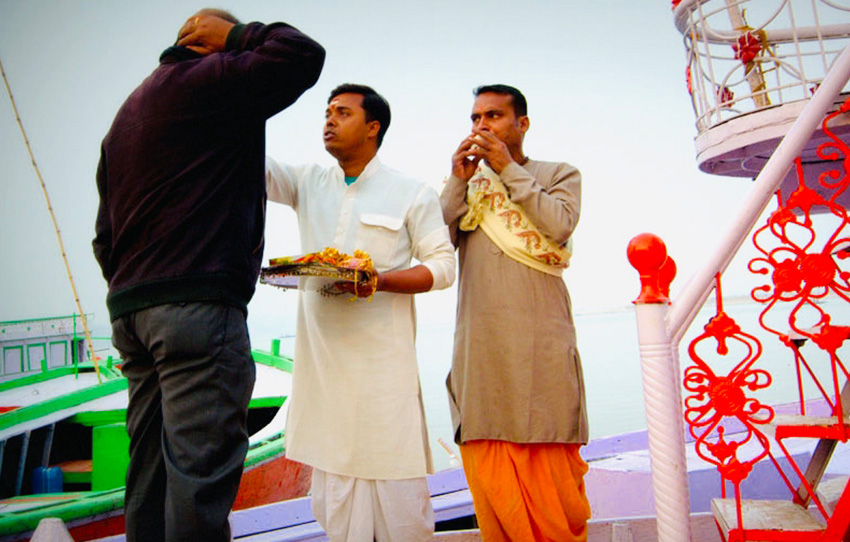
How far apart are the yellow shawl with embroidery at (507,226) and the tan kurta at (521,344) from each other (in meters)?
0.04

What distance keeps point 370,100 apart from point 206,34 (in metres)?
0.64

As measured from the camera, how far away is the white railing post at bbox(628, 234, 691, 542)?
1.48m

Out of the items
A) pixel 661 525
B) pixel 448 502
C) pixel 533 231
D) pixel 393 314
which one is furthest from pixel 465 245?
pixel 448 502

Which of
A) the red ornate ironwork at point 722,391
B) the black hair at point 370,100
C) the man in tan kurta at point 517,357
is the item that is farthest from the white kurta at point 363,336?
the red ornate ironwork at point 722,391

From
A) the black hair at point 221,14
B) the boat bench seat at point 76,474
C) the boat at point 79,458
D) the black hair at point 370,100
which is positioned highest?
the black hair at point 221,14

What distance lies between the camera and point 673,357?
1.51m

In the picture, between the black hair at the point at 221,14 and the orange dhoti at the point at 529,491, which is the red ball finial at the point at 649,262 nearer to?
the orange dhoti at the point at 529,491

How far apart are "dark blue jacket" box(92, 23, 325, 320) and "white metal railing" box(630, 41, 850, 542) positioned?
103cm

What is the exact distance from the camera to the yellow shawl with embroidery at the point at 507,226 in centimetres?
230

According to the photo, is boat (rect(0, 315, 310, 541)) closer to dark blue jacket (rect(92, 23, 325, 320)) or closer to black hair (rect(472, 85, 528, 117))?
dark blue jacket (rect(92, 23, 325, 320))

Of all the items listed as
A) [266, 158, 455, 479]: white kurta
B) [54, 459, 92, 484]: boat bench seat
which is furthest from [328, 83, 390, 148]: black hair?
[54, 459, 92, 484]: boat bench seat

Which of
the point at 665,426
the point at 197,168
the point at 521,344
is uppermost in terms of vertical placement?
the point at 197,168

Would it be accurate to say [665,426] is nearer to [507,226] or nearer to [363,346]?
[363,346]

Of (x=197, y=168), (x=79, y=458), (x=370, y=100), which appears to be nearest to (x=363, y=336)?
(x=197, y=168)
